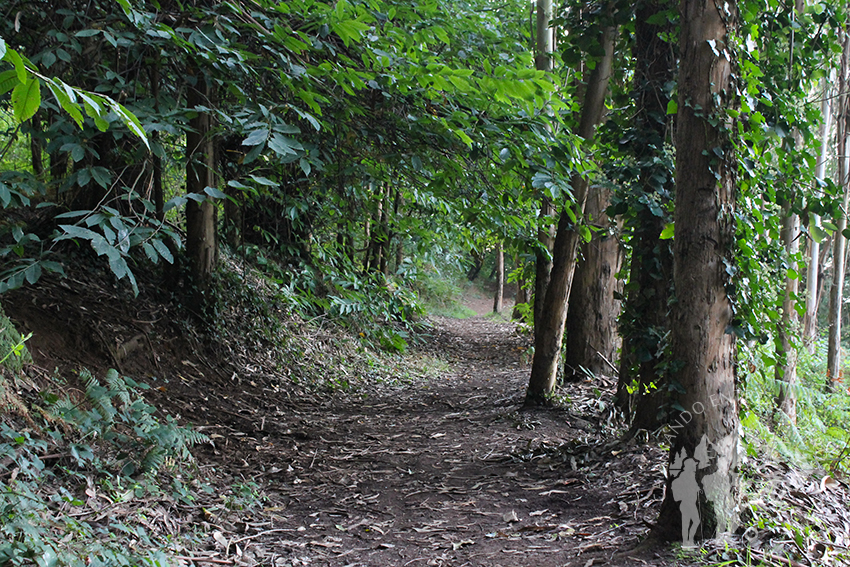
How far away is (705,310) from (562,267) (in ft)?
9.58

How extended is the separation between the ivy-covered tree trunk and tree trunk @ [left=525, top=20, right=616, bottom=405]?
1137 millimetres

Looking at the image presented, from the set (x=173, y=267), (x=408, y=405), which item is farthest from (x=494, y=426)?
(x=173, y=267)

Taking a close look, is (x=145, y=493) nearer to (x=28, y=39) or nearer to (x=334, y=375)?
(x=28, y=39)

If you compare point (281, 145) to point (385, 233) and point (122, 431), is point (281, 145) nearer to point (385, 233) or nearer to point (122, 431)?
point (122, 431)

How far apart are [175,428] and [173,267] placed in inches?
113

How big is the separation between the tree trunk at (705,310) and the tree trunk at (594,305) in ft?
14.2

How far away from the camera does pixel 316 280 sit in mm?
9805

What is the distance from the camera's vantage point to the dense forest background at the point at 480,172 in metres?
2.72

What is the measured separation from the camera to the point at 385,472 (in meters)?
4.42

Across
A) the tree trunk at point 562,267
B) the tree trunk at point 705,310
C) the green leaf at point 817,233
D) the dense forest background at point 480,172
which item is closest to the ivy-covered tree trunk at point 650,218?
the dense forest background at point 480,172

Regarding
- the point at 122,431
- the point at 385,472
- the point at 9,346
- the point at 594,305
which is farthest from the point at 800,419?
the point at 9,346

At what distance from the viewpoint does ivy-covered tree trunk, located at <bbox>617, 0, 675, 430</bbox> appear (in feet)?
12.6

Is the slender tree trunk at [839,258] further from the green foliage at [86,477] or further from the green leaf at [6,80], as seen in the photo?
the green leaf at [6,80]

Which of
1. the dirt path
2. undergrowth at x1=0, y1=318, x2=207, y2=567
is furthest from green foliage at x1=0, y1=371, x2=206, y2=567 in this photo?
the dirt path
